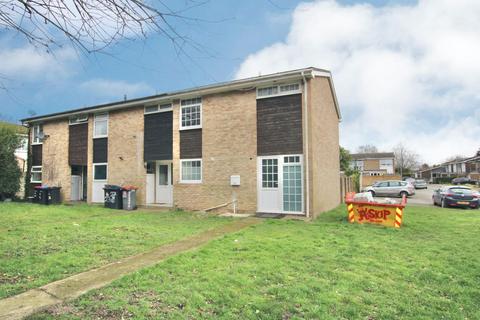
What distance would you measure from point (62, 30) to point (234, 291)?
12.0 feet

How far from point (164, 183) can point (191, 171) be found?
261 centimetres

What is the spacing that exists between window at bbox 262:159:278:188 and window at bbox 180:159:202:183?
10.7ft

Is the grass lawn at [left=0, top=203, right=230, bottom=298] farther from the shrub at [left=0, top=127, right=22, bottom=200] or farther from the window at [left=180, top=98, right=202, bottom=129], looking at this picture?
the shrub at [left=0, top=127, right=22, bottom=200]

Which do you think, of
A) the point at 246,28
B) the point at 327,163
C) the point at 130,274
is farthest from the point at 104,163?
the point at 246,28

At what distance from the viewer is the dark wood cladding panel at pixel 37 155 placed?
2040 centimetres

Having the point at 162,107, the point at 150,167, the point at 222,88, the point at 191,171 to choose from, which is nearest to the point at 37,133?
the point at 150,167

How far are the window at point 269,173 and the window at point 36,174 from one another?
16329 mm

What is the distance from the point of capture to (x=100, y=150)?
1753 centimetres

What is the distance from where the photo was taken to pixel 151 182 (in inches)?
640

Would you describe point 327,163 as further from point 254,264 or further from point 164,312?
point 164,312

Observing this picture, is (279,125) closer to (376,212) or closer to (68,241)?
(376,212)

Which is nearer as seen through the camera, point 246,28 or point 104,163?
point 246,28

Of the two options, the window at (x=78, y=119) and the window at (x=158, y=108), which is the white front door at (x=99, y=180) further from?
the window at (x=158, y=108)

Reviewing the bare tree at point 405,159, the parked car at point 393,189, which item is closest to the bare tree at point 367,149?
the bare tree at point 405,159
